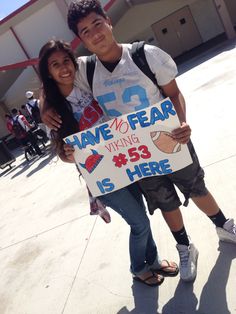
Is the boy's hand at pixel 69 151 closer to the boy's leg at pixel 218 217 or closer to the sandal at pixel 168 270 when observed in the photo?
the boy's leg at pixel 218 217

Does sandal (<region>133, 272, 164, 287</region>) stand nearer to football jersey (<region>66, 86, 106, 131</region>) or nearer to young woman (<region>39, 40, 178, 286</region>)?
young woman (<region>39, 40, 178, 286</region>)

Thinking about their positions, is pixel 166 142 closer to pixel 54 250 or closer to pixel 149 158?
pixel 149 158

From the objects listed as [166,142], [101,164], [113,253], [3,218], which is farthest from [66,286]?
[3,218]

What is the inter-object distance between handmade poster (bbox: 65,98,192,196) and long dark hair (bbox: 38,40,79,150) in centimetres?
7

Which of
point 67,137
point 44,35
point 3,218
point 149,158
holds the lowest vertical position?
point 3,218

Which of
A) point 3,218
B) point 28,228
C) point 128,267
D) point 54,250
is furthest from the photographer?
point 3,218

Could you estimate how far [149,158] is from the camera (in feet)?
8.40

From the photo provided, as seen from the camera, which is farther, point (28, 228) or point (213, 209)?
point (28, 228)

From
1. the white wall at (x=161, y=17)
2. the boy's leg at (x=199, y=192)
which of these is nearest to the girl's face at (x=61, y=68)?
the boy's leg at (x=199, y=192)

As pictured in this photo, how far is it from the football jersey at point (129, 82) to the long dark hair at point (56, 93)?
0.18 m

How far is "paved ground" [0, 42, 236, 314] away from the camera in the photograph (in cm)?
271

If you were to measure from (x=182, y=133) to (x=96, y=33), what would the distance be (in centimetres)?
79

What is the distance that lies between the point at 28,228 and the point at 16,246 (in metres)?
0.44

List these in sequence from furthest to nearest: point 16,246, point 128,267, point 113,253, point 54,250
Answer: point 16,246, point 54,250, point 113,253, point 128,267
